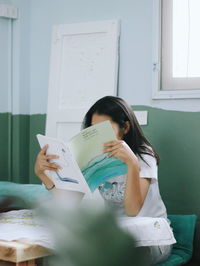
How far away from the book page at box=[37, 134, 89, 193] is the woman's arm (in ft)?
0.41

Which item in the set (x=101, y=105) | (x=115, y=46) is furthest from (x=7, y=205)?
(x=115, y=46)

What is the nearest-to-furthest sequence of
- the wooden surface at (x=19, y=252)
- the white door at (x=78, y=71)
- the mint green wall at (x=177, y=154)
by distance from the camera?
the wooden surface at (x=19, y=252) < the mint green wall at (x=177, y=154) < the white door at (x=78, y=71)

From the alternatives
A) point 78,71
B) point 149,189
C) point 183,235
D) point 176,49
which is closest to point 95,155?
point 149,189

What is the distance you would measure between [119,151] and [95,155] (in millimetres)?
83

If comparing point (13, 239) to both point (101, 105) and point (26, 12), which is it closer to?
point (101, 105)

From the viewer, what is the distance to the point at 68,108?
10.5 feet

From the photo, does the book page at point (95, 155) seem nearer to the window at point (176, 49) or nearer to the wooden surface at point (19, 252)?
the wooden surface at point (19, 252)

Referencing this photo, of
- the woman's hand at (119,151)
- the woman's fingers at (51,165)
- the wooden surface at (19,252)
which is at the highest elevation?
the woman's hand at (119,151)

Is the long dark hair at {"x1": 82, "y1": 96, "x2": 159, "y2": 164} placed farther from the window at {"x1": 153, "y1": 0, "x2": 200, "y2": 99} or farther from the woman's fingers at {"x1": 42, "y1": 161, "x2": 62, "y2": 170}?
the window at {"x1": 153, "y1": 0, "x2": 200, "y2": 99}

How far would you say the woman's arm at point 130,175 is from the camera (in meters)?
1.91

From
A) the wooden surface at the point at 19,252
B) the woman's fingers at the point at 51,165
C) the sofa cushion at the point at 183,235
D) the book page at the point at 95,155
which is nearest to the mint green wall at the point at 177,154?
the sofa cushion at the point at 183,235

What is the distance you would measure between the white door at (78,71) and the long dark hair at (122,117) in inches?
30.7

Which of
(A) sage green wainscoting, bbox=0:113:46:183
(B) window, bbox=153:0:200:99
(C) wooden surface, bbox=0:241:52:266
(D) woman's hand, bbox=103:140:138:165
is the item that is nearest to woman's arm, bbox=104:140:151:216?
(D) woman's hand, bbox=103:140:138:165

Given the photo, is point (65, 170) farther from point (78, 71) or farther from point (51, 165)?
point (78, 71)
